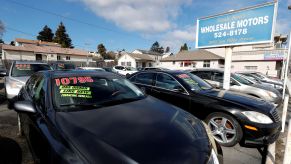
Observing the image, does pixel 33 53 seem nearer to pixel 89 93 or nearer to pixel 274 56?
pixel 89 93

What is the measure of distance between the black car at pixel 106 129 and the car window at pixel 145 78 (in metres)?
2.18

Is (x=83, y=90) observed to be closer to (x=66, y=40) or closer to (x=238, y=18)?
(x=238, y=18)

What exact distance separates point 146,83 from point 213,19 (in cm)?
500

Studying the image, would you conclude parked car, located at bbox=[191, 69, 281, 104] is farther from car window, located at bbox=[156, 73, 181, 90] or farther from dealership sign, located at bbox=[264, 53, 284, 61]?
dealership sign, located at bbox=[264, 53, 284, 61]

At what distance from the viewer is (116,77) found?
3426 millimetres

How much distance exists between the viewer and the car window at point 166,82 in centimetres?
439

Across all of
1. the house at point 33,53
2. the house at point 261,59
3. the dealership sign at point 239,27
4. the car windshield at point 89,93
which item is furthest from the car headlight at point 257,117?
the house at point 33,53

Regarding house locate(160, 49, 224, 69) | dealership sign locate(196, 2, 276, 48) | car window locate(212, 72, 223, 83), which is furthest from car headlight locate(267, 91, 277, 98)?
house locate(160, 49, 224, 69)

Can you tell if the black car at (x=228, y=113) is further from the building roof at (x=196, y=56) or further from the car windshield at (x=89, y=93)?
the building roof at (x=196, y=56)

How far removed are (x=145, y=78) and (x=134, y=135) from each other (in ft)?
11.8

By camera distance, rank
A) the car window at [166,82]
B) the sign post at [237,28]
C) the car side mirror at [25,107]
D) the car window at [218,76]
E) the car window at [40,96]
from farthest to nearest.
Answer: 1. the car window at [218,76]
2. the sign post at [237,28]
3. the car window at [166,82]
4. the car window at [40,96]
5. the car side mirror at [25,107]

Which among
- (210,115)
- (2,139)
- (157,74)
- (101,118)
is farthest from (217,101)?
(2,139)

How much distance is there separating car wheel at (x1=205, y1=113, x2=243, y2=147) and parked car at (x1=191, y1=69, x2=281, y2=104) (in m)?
3.47

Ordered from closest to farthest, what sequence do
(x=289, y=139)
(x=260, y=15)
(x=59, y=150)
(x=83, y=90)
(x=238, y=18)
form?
(x=59, y=150) < (x=289, y=139) < (x=83, y=90) < (x=260, y=15) < (x=238, y=18)
